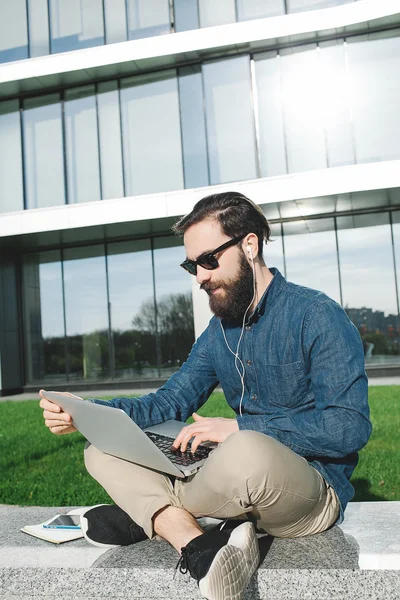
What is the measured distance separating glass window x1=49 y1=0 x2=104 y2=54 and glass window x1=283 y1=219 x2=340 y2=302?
319 inches

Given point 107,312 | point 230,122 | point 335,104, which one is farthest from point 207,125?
point 107,312

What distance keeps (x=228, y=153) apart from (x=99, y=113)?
4375 millimetres

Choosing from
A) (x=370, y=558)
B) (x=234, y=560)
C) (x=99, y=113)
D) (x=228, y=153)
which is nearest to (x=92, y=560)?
(x=234, y=560)

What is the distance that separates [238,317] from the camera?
2854 mm

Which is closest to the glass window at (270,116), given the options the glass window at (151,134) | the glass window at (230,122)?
the glass window at (230,122)

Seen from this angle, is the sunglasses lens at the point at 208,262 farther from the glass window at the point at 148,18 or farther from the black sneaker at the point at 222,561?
the glass window at the point at 148,18

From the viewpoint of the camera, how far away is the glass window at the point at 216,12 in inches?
690

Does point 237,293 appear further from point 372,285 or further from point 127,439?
point 372,285

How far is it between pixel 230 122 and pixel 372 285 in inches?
244

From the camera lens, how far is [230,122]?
1762 centimetres

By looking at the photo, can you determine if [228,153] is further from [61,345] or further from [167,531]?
[167,531]

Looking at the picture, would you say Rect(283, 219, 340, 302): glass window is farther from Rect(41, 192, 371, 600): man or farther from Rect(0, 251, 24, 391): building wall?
Rect(41, 192, 371, 600): man

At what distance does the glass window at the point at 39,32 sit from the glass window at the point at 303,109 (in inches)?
286

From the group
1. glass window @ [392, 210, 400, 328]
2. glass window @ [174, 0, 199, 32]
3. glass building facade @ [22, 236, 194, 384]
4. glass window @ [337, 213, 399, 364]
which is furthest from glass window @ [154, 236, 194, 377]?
glass window @ [174, 0, 199, 32]
